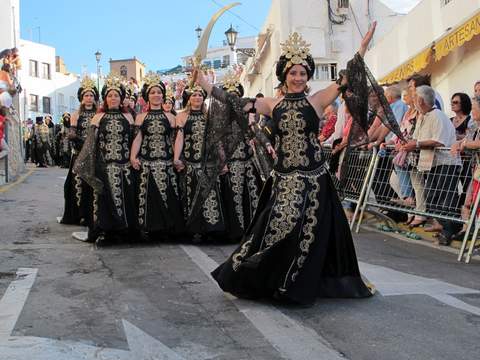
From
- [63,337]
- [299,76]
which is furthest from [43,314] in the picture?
[299,76]

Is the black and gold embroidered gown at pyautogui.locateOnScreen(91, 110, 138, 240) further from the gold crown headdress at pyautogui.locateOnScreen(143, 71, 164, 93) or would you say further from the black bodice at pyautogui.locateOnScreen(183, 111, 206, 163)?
the black bodice at pyautogui.locateOnScreen(183, 111, 206, 163)

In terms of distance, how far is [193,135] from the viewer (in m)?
7.50

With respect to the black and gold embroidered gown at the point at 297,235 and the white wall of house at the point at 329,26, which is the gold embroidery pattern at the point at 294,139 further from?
the white wall of house at the point at 329,26

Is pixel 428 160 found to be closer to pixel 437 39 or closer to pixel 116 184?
pixel 116 184

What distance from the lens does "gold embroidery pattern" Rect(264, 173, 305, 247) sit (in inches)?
183

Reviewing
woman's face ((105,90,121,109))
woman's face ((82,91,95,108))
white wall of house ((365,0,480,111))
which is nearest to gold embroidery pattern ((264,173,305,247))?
woman's face ((105,90,121,109))

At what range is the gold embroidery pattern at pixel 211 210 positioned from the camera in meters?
7.27

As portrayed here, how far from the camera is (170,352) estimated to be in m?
3.60

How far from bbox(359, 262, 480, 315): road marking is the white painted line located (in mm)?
A: 2806

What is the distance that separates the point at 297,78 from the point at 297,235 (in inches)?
48.3

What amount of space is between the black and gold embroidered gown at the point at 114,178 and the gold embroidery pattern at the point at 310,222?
3.27 meters

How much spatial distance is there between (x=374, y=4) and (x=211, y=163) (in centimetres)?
2098

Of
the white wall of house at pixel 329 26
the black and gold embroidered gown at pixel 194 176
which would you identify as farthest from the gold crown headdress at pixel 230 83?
the white wall of house at pixel 329 26

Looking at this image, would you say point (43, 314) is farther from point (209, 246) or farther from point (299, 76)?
point (209, 246)
